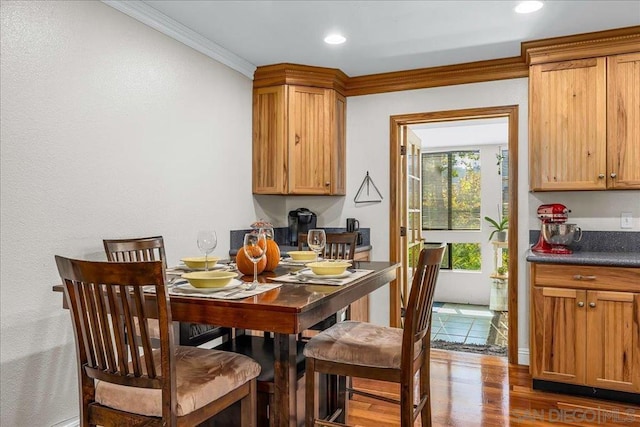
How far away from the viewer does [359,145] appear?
13.9 feet

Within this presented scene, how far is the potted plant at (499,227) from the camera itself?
20.2 ft

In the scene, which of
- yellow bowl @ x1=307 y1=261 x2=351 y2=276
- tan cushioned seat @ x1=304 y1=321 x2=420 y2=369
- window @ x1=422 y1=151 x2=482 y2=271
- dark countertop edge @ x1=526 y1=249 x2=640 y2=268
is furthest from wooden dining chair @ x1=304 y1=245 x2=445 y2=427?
window @ x1=422 y1=151 x2=482 y2=271

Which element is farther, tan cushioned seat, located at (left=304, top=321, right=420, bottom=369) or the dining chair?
the dining chair

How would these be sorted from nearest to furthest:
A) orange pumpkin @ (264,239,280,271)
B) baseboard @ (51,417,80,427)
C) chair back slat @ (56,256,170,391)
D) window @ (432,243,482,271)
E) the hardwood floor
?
chair back slat @ (56,256,170,391) → orange pumpkin @ (264,239,280,271) → baseboard @ (51,417,80,427) → the hardwood floor → window @ (432,243,482,271)

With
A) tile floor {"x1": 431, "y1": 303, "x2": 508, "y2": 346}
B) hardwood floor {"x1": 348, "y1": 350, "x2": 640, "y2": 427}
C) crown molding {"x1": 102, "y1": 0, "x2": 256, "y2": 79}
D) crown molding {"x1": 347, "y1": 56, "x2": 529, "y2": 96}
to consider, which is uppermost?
crown molding {"x1": 102, "y1": 0, "x2": 256, "y2": 79}

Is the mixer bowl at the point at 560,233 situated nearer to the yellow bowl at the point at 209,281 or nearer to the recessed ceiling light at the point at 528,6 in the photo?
the recessed ceiling light at the point at 528,6

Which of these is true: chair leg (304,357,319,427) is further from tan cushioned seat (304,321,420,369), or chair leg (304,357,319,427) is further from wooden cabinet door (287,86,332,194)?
wooden cabinet door (287,86,332,194)

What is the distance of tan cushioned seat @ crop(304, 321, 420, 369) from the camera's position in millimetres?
1836

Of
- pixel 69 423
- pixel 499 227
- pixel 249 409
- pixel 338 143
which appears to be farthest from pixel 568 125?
pixel 69 423

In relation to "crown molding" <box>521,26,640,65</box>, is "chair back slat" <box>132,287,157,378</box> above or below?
below

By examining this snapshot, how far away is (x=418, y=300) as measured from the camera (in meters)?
1.82

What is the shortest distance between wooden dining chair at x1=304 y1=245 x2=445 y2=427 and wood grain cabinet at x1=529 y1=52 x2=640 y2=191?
73.2 inches

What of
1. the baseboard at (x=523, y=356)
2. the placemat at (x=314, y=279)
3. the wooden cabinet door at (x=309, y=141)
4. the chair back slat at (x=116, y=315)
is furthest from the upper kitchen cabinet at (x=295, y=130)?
the chair back slat at (x=116, y=315)

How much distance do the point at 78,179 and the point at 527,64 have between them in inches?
130
